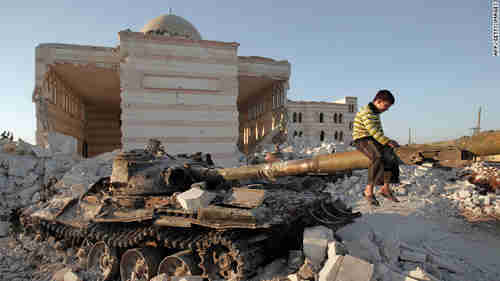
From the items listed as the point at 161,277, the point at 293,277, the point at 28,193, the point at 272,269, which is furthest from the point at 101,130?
the point at 293,277

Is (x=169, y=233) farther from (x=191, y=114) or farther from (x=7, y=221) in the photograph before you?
(x=191, y=114)

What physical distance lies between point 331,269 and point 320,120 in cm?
2646

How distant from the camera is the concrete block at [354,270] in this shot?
10.8ft

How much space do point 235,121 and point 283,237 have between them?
1030 centimetres

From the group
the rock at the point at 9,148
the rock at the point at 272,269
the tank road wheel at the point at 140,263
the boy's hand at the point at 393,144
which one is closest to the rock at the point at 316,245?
the rock at the point at 272,269

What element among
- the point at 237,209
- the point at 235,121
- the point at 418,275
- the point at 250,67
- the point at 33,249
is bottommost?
the point at 33,249

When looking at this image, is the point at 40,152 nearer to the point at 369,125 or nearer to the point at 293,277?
the point at 293,277

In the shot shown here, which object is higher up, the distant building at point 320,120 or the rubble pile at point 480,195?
the distant building at point 320,120

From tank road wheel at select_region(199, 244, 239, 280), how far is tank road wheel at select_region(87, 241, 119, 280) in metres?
1.99

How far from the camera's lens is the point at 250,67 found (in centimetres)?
1500

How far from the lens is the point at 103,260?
17.3ft

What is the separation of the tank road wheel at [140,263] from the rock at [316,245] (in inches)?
99.0

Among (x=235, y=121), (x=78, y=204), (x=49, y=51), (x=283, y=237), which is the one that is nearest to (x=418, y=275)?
(x=283, y=237)

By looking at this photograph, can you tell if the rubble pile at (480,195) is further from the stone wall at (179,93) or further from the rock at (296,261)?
the stone wall at (179,93)
